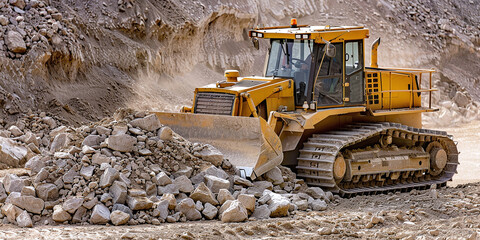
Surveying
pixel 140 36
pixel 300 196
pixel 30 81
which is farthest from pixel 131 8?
pixel 300 196

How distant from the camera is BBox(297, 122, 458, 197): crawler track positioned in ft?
32.9

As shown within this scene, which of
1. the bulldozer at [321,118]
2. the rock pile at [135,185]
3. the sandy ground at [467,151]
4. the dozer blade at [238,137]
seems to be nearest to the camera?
the rock pile at [135,185]

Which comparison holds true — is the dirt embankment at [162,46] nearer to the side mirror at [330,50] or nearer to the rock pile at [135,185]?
the rock pile at [135,185]

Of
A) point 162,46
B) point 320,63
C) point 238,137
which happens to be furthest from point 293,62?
point 162,46

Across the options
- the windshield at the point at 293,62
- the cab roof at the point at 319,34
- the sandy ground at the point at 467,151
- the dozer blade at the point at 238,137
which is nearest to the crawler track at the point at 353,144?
the dozer blade at the point at 238,137

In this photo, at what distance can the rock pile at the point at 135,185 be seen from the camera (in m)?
7.46

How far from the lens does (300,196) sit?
905cm

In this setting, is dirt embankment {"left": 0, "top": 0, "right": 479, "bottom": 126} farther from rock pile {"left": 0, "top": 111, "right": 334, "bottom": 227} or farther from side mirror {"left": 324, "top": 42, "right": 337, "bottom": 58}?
side mirror {"left": 324, "top": 42, "right": 337, "bottom": 58}

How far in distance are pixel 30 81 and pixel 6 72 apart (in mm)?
557

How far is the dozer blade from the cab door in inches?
75.8

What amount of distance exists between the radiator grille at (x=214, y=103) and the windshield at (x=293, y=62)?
43.0 inches

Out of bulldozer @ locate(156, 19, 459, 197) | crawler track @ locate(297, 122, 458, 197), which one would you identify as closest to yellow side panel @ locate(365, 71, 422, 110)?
bulldozer @ locate(156, 19, 459, 197)

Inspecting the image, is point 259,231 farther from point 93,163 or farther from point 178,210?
point 93,163

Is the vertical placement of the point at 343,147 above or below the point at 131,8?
below
